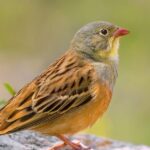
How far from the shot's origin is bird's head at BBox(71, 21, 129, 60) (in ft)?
39.7

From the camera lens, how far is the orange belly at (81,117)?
1135cm

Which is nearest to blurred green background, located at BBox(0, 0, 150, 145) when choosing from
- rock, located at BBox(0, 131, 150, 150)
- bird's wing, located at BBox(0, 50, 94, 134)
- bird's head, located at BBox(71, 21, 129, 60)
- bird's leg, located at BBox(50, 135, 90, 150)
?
rock, located at BBox(0, 131, 150, 150)

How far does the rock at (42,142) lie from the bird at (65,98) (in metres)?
0.30

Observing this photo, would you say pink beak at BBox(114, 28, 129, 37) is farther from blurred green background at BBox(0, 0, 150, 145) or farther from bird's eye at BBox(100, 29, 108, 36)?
blurred green background at BBox(0, 0, 150, 145)

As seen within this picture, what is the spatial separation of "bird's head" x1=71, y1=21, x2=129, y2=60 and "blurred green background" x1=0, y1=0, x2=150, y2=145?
3.28 meters

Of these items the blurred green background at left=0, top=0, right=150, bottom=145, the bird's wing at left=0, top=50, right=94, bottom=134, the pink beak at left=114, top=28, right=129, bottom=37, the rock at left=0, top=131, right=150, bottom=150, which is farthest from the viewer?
the blurred green background at left=0, top=0, right=150, bottom=145

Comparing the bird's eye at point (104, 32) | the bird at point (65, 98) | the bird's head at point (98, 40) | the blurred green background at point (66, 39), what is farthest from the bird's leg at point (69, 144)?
the blurred green background at point (66, 39)

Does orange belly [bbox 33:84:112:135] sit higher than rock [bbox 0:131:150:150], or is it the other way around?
orange belly [bbox 33:84:112:135]

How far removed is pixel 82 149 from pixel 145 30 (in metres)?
6.92

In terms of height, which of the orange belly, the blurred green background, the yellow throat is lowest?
the blurred green background

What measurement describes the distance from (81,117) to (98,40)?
3.54 ft

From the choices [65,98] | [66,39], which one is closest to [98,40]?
[65,98]

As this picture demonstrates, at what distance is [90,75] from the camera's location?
38.2ft

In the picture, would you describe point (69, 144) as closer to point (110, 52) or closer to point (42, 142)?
point (42, 142)
